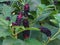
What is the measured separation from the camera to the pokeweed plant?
81cm

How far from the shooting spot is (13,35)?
0.82 m

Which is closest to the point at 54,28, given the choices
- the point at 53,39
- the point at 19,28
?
the point at 53,39

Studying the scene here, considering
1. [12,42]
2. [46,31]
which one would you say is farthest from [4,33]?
[46,31]

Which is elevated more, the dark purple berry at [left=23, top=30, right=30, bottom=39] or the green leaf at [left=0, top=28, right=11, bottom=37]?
the green leaf at [left=0, top=28, right=11, bottom=37]

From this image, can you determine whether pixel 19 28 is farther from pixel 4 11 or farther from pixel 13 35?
pixel 4 11

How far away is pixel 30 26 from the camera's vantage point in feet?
2.85

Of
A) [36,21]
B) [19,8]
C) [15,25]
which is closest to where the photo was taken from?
[15,25]

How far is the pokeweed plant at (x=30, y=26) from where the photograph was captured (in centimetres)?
81

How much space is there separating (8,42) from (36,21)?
6.3 inches

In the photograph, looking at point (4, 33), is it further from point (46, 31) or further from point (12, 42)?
point (46, 31)

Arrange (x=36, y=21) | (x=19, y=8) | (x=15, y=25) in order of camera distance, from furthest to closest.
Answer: (x=19, y=8)
(x=36, y=21)
(x=15, y=25)

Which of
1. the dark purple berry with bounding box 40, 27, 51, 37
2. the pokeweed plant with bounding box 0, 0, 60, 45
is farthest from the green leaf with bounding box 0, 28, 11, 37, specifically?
the dark purple berry with bounding box 40, 27, 51, 37

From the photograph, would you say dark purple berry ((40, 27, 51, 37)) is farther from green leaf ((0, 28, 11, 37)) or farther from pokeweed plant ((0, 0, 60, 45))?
green leaf ((0, 28, 11, 37))

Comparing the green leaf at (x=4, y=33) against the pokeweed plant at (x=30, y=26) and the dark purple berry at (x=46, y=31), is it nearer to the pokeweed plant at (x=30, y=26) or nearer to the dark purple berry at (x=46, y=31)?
the pokeweed plant at (x=30, y=26)
